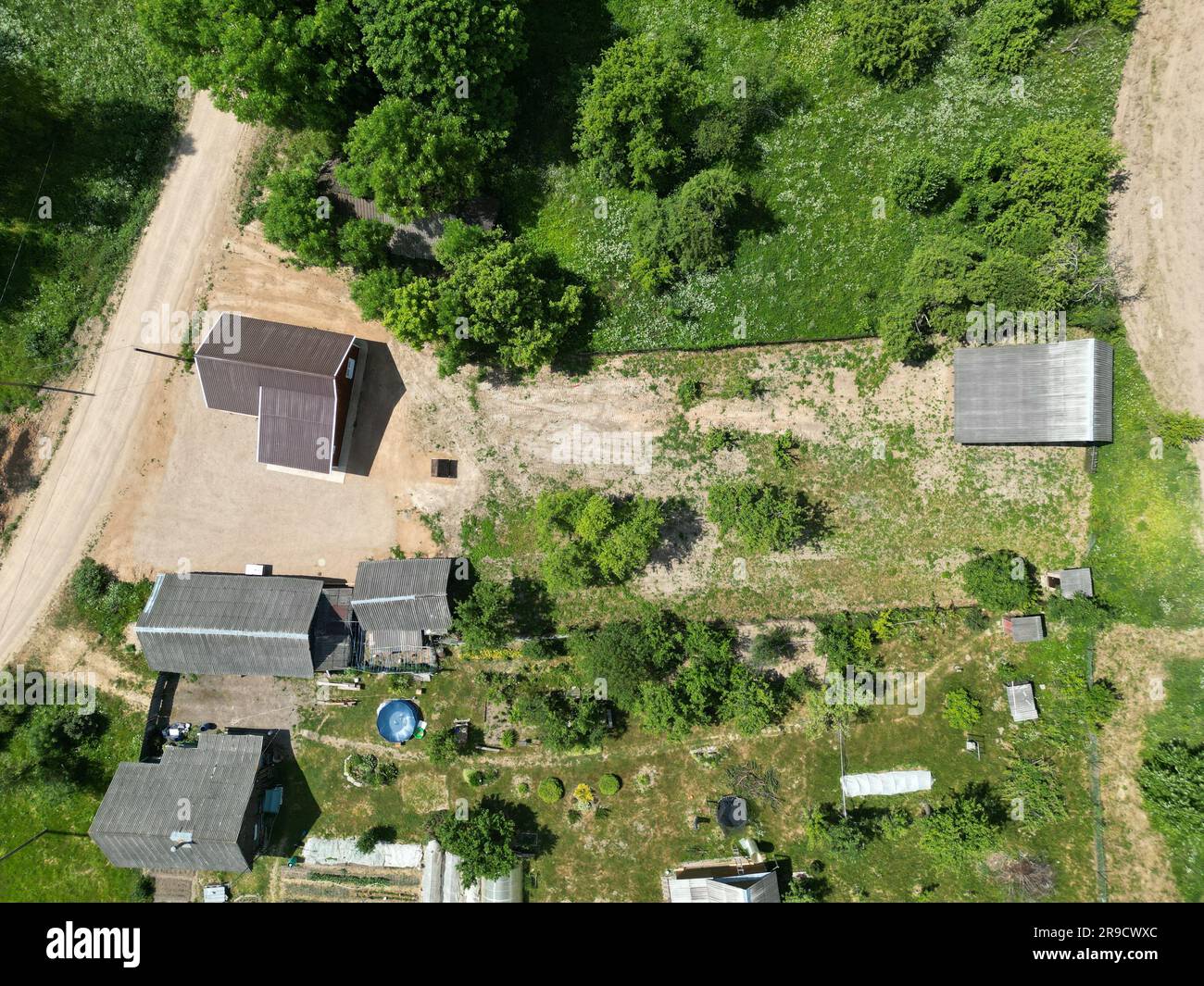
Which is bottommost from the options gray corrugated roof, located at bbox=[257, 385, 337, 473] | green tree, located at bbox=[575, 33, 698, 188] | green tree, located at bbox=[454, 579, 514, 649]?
green tree, located at bbox=[454, 579, 514, 649]

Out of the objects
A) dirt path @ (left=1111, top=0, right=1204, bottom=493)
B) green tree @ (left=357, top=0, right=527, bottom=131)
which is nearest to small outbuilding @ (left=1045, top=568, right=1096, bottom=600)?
dirt path @ (left=1111, top=0, right=1204, bottom=493)

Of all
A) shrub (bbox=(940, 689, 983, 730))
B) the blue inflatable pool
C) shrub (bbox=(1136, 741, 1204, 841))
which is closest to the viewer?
shrub (bbox=(1136, 741, 1204, 841))

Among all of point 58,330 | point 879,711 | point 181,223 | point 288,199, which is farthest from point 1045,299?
point 58,330

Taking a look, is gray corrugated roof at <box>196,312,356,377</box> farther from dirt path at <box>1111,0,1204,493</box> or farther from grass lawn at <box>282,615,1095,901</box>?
dirt path at <box>1111,0,1204,493</box>

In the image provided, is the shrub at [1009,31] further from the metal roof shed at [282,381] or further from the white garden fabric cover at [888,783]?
the white garden fabric cover at [888,783]

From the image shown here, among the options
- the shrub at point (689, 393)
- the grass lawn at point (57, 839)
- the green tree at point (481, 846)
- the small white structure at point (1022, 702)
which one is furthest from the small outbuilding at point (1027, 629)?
the grass lawn at point (57, 839)

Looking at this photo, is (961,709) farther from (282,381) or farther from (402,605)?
(282,381)
